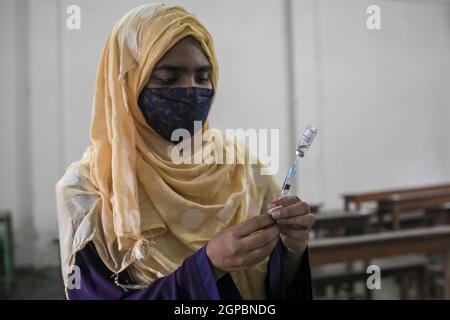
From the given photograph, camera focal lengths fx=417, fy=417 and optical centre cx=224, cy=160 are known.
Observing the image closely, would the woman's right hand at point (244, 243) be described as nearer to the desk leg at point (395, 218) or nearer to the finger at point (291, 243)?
the finger at point (291, 243)

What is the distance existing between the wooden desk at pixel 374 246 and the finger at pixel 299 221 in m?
0.76

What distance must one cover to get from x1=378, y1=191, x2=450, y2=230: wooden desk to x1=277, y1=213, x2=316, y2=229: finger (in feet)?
5.54

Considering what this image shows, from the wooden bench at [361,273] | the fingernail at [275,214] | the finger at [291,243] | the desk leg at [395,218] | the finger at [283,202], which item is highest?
the finger at [283,202]

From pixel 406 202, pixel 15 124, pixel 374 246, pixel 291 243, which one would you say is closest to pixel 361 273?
pixel 374 246

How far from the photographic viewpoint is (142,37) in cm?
61

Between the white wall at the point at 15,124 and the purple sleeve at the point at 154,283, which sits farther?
the white wall at the point at 15,124

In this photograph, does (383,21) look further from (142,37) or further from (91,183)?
(91,183)

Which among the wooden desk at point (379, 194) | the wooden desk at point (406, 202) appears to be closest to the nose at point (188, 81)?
the wooden desk at point (379, 194)

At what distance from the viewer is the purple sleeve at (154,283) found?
583mm

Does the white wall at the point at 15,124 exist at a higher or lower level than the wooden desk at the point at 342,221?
higher

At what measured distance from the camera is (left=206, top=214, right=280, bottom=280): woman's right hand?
1.82 ft

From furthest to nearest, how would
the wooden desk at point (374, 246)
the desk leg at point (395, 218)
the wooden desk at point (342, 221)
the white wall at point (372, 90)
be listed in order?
the desk leg at point (395, 218), the wooden desk at point (342, 221), the wooden desk at point (374, 246), the white wall at point (372, 90)

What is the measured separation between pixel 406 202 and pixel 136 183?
7.00 ft

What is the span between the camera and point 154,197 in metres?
0.65
